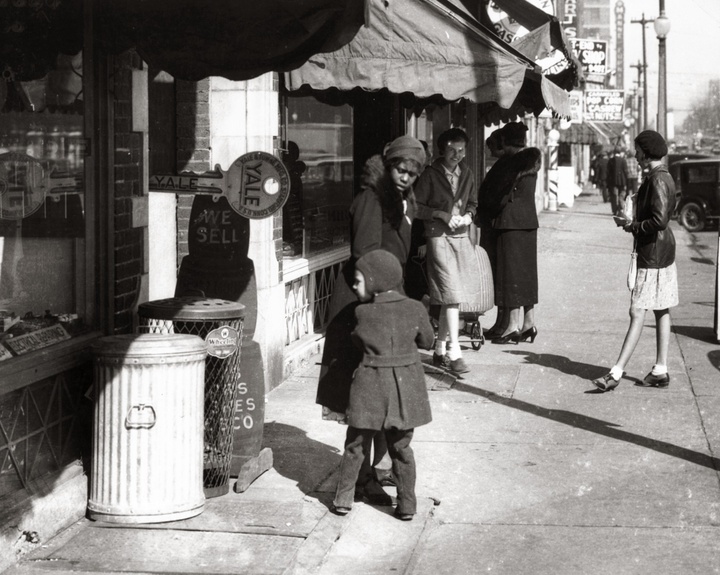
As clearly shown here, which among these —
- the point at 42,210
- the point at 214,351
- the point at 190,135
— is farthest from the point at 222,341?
the point at 190,135

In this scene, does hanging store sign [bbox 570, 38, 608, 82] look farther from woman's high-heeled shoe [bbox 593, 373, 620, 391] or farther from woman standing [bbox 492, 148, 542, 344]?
woman's high-heeled shoe [bbox 593, 373, 620, 391]

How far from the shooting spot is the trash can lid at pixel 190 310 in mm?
5723

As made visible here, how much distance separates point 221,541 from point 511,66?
4867mm

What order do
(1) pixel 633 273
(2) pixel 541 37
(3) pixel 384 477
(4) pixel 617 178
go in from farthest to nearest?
(4) pixel 617 178, (2) pixel 541 37, (1) pixel 633 273, (3) pixel 384 477

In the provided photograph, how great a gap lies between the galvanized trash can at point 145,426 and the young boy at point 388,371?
78cm

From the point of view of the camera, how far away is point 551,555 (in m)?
5.16

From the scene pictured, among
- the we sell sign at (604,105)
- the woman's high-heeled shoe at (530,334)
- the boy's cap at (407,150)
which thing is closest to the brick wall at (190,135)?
the boy's cap at (407,150)

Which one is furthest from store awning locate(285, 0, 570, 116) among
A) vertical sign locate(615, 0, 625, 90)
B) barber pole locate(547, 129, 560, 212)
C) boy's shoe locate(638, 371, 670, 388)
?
vertical sign locate(615, 0, 625, 90)

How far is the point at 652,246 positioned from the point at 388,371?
3.63 metres

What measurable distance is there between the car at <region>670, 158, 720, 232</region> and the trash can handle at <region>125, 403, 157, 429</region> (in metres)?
25.2

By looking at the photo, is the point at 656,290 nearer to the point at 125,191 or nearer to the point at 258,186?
the point at 258,186

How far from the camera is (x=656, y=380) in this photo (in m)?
8.79

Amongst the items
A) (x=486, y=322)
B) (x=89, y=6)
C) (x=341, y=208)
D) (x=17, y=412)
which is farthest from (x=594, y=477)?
(x=486, y=322)

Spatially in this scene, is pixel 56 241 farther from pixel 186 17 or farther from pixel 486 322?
pixel 486 322
